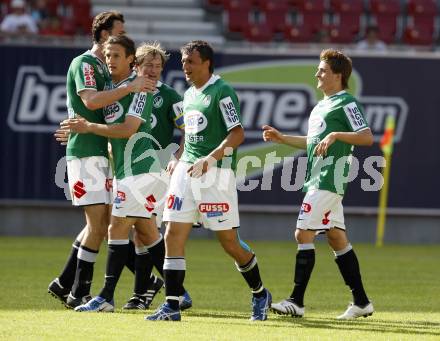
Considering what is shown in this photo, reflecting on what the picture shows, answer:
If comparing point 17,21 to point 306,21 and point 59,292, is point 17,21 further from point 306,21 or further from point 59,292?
point 59,292

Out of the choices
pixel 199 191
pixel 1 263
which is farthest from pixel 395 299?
pixel 1 263

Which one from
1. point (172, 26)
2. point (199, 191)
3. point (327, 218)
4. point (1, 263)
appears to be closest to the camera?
point (199, 191)

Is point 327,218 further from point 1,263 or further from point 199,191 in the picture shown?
point 1,263

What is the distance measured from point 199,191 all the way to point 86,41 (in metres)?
10.3

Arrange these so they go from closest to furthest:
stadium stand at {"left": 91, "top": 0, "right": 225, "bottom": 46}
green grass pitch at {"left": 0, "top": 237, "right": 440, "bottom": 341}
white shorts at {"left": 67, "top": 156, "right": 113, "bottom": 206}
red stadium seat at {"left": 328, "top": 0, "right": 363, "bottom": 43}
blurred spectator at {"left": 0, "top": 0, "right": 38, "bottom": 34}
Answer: green grass pitch at {"left": 0, "top": 237, "right": 440, "bottom": 341}
white shorts at {"left": 67, "top": 156, "right": 113, "bottom": 206}
blurred spectator at {"left": 0, "top": 0, "right": 38, "bottom": 34}
stadium stand at {"left": 91, "top": 0, "right": 225, "bottom": 46}
red stadium seat at {"left": 328, "top": 0, "right": 363, "bottom": 43}

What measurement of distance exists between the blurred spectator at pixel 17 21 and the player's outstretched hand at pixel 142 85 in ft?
36.2

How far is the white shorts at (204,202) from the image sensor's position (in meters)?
8.65

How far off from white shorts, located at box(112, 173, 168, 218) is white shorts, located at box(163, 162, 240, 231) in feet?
1.50

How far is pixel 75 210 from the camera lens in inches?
741

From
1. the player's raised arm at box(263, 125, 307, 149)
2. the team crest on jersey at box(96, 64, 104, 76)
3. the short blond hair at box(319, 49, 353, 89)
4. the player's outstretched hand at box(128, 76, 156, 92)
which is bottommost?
the player's raised arm at box(263, 125, 307, 149)

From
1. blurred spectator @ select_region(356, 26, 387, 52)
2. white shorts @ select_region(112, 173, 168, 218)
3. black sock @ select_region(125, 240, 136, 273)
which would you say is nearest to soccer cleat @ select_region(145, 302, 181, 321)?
white shorts @ select_region(112, 173, 168, 218)

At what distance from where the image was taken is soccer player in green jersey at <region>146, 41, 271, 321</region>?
28.2 ft

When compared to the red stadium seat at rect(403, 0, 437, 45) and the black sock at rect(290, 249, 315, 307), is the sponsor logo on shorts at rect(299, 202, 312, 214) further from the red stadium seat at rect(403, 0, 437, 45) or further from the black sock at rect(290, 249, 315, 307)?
the red stadium seat at rect(403, 0, 437, 45)

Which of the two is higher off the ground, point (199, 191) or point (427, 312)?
point (199, 191)
